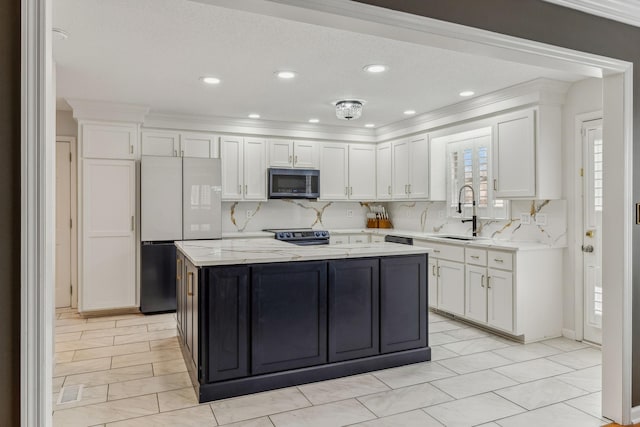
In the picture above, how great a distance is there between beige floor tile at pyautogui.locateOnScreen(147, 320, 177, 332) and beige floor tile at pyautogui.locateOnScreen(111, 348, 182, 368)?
Answer: 746 mm

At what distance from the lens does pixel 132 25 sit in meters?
2.72

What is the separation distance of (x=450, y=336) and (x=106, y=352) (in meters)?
3.22

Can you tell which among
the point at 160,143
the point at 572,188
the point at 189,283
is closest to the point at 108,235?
the point at 160,143

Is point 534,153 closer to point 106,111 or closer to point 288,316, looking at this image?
point 288,316

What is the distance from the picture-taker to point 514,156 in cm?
424

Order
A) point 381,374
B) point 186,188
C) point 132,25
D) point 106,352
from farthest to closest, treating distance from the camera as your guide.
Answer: point 186,188
point 106,352
point 381,374
point 132,25

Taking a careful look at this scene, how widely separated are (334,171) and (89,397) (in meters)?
4.32

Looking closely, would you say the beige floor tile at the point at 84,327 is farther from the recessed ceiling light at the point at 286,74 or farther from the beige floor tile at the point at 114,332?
the recessed ceiling light at the point at 286,74

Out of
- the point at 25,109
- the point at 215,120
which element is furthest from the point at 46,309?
the point at 215,120

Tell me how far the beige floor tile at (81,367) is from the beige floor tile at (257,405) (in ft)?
4.18

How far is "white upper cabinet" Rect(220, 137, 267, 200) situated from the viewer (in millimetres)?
5629

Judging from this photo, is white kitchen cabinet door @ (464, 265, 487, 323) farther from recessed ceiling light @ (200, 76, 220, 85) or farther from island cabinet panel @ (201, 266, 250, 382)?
recessed ceiling light @ (200, 76, 220, 85)

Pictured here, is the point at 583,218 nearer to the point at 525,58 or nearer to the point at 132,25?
the point at 525,58

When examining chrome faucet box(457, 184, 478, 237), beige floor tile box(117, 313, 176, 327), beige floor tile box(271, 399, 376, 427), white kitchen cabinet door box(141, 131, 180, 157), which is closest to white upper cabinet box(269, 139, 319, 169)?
white kitchen cabinet door box(141, 131, 180, 157)
